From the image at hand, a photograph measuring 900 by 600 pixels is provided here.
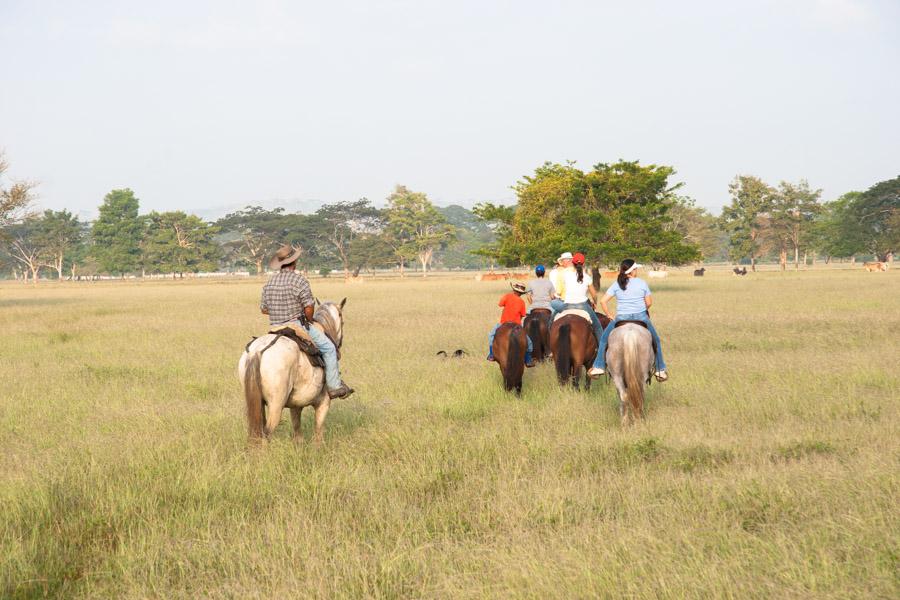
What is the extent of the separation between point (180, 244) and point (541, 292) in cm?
10190

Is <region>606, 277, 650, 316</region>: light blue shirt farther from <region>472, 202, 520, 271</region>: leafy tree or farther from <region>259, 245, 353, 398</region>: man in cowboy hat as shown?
<region>472, 202, 520, 271</region>: leafy tree

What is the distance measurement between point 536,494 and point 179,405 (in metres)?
6.37

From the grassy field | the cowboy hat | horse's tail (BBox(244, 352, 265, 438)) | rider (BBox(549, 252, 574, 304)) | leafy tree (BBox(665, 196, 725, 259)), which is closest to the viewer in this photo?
the grassy field

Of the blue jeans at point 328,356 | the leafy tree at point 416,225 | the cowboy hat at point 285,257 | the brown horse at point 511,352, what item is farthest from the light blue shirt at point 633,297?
the leafy tree at point 416,225

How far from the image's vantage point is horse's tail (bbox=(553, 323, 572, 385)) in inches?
413

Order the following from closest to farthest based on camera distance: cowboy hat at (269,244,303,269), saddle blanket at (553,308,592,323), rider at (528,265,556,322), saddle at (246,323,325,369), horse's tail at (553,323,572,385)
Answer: saddle at (246,323,325,369), cowboy hat at (269,244,303,269), horse's tail at (553,323,572,385), saddle blanket at (553,308,592,323), rider at (528,265,556,322)

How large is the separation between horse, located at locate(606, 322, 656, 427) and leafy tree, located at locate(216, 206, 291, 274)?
10262 centimetres

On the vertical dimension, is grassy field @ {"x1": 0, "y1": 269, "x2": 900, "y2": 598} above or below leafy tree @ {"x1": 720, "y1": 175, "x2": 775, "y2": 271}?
below

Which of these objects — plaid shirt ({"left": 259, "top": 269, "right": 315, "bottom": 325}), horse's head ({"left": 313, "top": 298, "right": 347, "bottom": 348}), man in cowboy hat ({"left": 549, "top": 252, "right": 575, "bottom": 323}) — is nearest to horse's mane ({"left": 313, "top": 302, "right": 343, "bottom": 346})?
horse's head ({"left": 313, "top": 298, "right": 347, "bottom": 348})

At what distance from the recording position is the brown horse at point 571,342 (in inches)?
413

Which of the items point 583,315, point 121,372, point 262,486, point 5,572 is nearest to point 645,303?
point 583,315

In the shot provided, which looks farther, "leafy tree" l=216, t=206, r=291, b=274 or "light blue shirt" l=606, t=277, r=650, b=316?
"leafy tree" l=216, t=206, r=291, b=274

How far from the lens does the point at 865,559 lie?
4348 millimetres

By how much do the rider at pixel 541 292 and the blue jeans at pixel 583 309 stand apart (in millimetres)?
118
